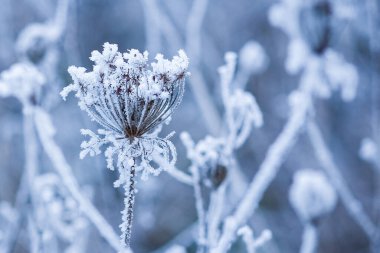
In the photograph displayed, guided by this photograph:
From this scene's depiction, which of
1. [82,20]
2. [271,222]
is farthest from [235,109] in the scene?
[82,20]

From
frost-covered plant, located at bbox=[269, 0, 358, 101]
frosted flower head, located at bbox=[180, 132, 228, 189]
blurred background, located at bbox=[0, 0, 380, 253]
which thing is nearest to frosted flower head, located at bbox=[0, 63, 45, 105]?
frosted flower head, located at bbox=[180, 132, 228, 189]

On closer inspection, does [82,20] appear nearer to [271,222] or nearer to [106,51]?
[271,222]

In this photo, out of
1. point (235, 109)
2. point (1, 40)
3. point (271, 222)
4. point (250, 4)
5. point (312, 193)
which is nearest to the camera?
point (235, 109)

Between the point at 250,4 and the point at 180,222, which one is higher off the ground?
the point at 250,4

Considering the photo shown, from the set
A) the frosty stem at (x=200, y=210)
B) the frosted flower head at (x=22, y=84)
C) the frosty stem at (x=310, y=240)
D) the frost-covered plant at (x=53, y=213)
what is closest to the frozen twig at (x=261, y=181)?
the frosty stem at (x=200, y=210)

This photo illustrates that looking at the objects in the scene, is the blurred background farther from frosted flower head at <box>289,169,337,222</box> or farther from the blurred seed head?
frosted flower head at <box>289,169,337,222</box>

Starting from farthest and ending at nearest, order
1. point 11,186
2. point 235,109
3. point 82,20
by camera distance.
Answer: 1. point 82,20
2. point 11,186
3. point 235,109

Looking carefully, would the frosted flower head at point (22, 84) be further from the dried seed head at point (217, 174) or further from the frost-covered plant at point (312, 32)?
the frost-covered plant at point (312, 32)

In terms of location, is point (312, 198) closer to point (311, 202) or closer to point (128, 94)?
point (311, 202)
